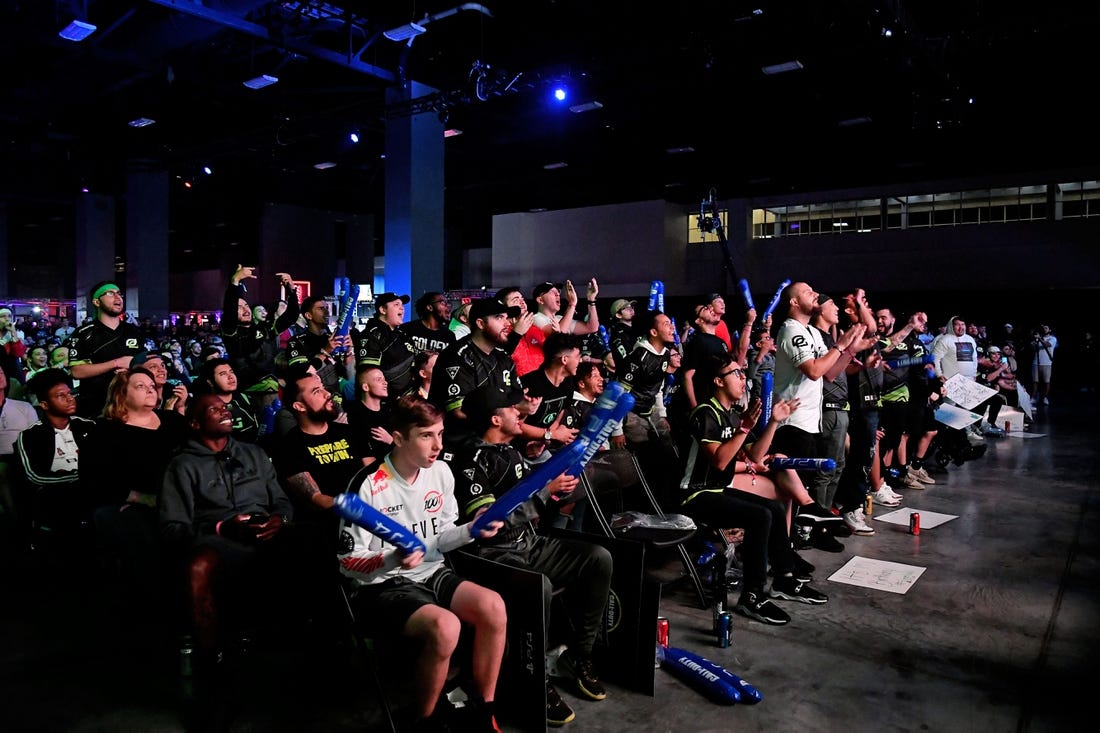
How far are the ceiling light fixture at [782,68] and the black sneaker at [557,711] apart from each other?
9169 millimetres

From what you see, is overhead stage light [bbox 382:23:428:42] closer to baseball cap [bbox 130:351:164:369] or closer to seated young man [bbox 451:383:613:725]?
baseball cap [bbox 130:351:164:369]

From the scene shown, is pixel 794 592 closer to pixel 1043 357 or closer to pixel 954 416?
pixel 954 416

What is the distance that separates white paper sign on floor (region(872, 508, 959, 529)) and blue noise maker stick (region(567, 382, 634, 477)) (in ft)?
15.5

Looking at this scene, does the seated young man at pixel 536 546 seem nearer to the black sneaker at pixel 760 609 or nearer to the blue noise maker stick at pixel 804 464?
the black sneaker at pixel 760 609

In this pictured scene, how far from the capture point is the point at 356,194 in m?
21.9

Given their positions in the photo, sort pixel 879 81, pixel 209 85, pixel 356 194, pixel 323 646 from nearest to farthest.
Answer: pixel 323 646, pixel 879 81, pixel 209 85, pixel 356 194

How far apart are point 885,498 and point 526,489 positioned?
5.66 m

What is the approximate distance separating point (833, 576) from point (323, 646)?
330 cm

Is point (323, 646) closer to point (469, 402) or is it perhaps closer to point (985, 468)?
point (469, 402)

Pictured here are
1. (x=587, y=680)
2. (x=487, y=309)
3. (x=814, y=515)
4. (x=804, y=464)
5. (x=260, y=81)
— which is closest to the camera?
(x=587, y=680)

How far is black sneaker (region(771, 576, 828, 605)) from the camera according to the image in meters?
4.40

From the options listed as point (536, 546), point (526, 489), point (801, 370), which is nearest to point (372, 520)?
point (526, 489)

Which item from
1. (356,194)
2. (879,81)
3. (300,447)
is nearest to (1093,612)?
(300,447)

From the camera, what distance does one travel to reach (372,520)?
234 centimetres
